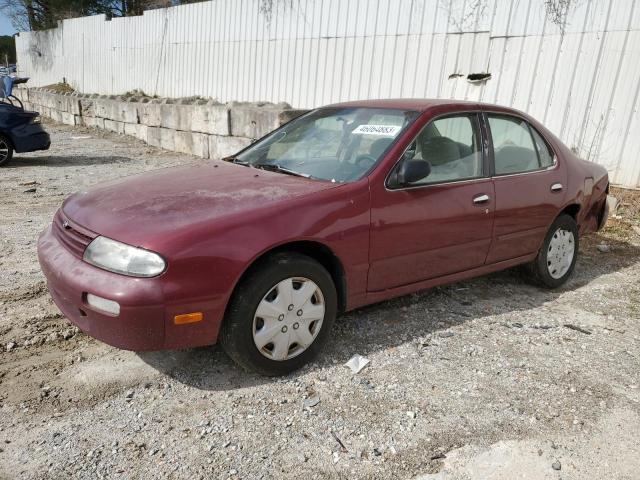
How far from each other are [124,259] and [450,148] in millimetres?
2391

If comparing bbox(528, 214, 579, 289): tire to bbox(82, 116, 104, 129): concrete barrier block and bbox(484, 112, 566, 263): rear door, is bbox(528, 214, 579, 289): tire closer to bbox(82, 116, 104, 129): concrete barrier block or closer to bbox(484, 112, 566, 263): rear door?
bbox(484, 112, 566, 263): rear door

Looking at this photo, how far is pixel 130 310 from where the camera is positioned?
8.34 feet

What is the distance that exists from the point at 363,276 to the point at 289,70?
25.5 ft

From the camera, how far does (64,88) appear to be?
2077 cm

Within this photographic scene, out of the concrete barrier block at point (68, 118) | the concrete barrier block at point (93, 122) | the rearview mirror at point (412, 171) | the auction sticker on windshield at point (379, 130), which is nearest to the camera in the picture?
the rearview mirror at point (412, 171)

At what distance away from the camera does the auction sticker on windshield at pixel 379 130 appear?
3.61 meters

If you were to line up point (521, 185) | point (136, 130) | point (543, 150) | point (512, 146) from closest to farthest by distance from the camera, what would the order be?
point (521, 185), point (512, 146), point (543, 150), point (136, 130)

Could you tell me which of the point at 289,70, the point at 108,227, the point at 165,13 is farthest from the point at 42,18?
the point at 108,227

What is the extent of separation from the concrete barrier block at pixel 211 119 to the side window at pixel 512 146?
270 inches

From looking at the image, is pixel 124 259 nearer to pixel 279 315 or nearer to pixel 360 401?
pixel 279 315

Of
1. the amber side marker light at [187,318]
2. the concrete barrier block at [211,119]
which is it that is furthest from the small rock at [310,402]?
the concrete barrier block at [211,119]

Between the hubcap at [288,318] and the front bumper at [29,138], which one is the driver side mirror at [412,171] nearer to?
the hubcap at [288,318]

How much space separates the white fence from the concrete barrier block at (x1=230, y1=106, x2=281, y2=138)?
102cm

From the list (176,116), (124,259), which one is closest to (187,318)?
(124,259)
